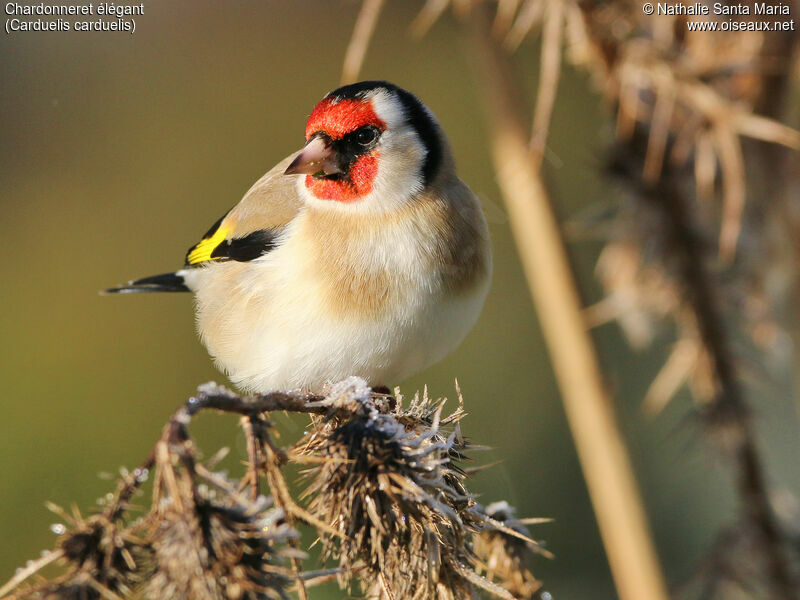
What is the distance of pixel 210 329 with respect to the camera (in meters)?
2.72

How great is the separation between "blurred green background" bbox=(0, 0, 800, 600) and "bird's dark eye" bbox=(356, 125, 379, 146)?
7.15ft

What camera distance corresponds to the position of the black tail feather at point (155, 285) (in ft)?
9.53

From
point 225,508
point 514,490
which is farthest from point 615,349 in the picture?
point 225,508

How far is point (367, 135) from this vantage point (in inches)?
92.4

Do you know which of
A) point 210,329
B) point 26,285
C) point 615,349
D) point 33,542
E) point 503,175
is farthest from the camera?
point 615,349

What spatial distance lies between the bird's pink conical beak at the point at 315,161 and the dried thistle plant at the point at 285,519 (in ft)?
2.38

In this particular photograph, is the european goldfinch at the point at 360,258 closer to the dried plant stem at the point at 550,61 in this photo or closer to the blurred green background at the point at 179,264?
A: the dried plant stem at the point at 550,61

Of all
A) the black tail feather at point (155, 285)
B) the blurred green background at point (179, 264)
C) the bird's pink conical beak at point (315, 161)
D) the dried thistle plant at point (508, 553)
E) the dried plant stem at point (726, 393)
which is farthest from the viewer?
the blurred green background at point (179, 264)

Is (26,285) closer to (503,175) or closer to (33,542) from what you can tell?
(33,542)

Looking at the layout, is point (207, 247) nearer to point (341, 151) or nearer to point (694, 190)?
point (341, 151)

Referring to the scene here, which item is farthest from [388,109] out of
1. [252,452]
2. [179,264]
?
[179,264]

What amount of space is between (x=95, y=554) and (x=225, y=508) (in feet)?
0.58

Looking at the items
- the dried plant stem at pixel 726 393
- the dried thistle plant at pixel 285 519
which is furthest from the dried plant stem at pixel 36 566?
the dried plant stem at pixel 726 393

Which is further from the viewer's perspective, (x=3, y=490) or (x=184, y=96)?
(x=184, y=96)
